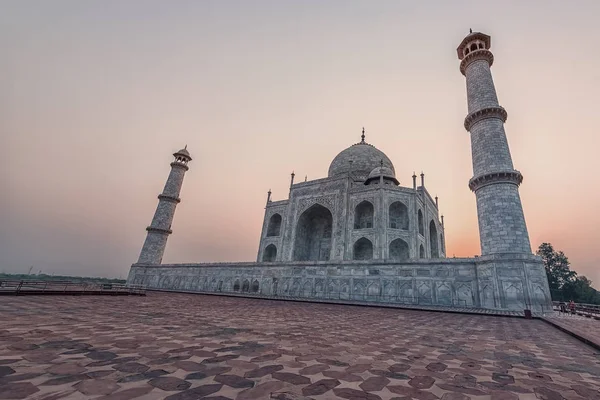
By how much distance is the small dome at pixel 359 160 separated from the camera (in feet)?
90.9

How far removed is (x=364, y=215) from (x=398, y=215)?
274cm

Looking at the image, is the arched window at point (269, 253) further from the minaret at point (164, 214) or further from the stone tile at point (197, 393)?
the stone tile at point (197, 393)

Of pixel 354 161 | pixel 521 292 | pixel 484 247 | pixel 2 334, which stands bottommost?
pixel 2 334

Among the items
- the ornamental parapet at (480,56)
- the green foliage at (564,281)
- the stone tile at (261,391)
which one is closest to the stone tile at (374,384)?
the stone tile at (261,391)

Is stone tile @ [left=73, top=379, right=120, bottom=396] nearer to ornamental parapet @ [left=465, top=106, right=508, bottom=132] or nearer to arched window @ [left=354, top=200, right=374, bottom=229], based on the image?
ornamental parapet @ [left=465, top=106, right=508, bottom=132]

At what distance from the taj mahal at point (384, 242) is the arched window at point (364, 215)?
0.09m

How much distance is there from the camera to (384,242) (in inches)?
773

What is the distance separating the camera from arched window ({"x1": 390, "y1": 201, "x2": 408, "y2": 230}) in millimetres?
22188

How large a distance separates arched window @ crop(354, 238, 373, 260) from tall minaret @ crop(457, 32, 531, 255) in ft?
35.0

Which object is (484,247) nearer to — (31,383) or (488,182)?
(488,182)

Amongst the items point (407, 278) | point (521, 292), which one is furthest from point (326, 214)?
point (521, 292)

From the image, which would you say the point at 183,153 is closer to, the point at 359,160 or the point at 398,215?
the point at 359,160

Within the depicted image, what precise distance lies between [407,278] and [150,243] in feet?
77.6

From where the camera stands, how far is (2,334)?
2.92 metres
